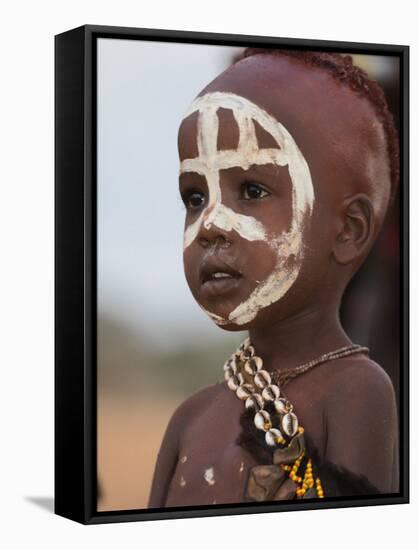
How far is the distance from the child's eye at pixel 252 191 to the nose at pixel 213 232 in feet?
0.39

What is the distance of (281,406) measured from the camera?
243 inches

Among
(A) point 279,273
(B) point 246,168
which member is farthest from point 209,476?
(B) point 246,168

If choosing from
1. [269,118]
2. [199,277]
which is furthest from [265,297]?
[269,118]

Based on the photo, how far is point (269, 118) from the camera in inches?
240

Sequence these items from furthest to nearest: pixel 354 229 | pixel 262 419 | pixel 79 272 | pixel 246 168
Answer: pixel 354 229
pixel 262 419
pixel 246 168
pixel 79 272

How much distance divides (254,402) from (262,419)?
7 centimetres

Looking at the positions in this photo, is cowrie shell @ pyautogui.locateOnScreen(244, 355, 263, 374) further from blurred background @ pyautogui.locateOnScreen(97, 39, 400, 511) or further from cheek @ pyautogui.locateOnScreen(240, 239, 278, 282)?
cheek @ pyautogui.locateOnScreen(240, 239, 278, 282)

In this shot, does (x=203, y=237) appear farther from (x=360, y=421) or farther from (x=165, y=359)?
(x=360, y=421)

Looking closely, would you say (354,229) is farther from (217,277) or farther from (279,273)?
(217,277)

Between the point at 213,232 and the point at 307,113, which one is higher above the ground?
the point at 307,113

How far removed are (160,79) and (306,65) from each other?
23.6 inches

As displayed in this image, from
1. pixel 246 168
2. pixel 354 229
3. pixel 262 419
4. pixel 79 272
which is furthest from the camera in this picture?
pixel 354 229

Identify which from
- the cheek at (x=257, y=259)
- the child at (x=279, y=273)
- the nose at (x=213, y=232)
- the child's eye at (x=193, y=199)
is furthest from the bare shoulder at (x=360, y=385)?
the child's eye at (x=193, y=199)

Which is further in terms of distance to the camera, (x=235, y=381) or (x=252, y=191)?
(x=235, y=381)
